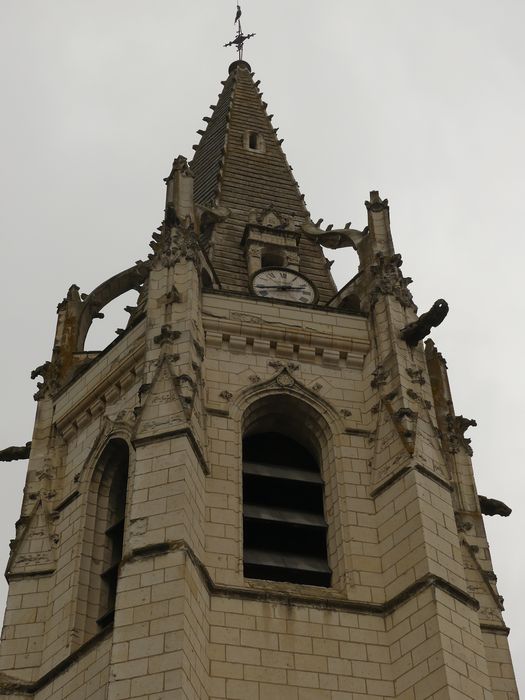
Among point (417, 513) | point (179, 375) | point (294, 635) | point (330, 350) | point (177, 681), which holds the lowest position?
point (177, 681)

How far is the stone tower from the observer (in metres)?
19.8

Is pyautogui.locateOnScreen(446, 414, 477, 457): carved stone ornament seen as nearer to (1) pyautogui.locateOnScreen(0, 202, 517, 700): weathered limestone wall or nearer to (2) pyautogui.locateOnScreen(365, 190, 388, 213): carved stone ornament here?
(1) pyautogui.locateOnScreen(0, 202, 517, 700): weathered limestone wall

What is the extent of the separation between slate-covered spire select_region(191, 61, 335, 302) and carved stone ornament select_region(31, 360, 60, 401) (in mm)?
3864

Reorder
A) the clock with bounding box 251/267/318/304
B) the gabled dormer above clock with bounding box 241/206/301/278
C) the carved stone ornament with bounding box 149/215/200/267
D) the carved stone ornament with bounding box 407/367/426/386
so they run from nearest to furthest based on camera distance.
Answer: the carved stone ornament with bounding box 407/367/426/386 < the carved stone ornament with bounding box 149/215/200/267 < the clock with bounding box 251/267/318/304 < the gabled dormer above clock with bounding box 241/206/301/278

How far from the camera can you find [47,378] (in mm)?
27000

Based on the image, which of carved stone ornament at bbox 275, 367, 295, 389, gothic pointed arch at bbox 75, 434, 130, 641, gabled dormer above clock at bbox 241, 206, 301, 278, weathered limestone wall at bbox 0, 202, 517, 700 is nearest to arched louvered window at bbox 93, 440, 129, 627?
gothic pointed arch at bbox 75, 434, 130, 641

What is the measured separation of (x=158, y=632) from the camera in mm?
18812

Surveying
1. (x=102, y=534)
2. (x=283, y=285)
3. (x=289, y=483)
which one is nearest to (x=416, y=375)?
(x=289, y=483)

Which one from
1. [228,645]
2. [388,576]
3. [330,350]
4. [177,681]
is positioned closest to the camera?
[177,681]

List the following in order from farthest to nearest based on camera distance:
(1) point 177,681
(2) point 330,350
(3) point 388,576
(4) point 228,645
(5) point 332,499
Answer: (2) point 330,350 → (5) point 332,499 → (3) point 388,576 → (4) point 228,645 → (1) point 177,681

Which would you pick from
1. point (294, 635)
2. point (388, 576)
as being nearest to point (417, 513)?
point (388, 576)

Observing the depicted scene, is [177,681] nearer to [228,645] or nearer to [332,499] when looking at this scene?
[228,645]

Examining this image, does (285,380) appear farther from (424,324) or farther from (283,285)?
(283,285)

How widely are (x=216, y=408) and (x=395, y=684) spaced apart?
5.35 metres
